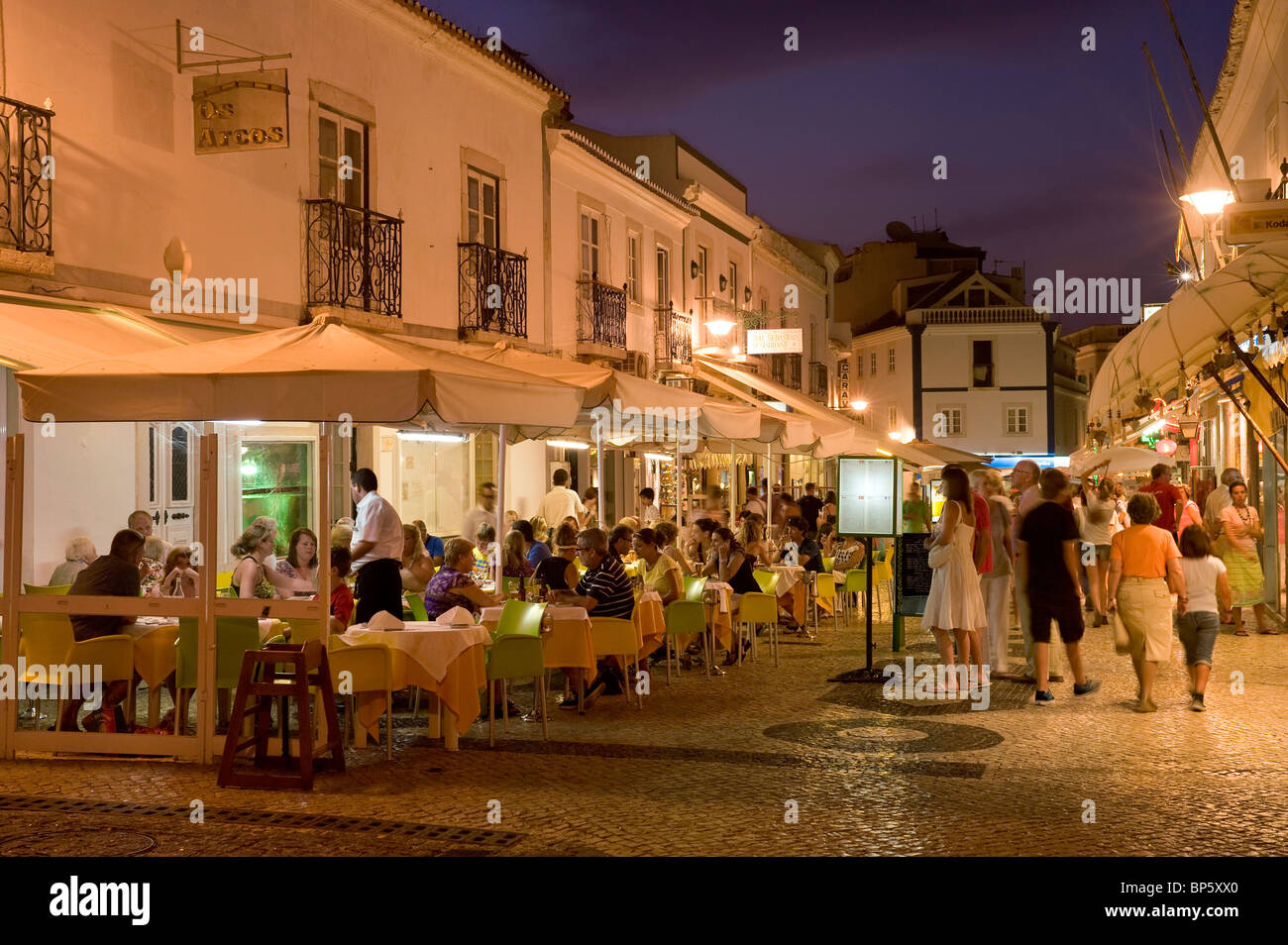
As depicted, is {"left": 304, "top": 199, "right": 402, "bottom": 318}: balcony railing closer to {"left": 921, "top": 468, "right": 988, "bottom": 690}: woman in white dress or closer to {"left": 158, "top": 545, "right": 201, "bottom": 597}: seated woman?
{"left": 158, "top": 545, "right": 201, "bottom": 597}: seated woman

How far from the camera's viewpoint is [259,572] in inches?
378

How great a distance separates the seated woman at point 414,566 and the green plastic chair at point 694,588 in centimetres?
242

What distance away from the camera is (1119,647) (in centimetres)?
→ 1023

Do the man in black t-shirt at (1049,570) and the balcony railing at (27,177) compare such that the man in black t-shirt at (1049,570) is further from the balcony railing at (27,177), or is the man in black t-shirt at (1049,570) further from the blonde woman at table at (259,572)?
the balcony railing at (27,177)

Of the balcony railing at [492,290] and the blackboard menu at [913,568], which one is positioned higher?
the balcony railing at [492,290]

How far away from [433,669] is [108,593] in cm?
221

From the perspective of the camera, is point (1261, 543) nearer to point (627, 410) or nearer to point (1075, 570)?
point (1075, 570)

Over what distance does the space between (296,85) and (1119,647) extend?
10.2 m

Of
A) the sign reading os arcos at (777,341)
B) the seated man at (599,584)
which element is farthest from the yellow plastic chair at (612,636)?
the sign reading os arcos at (777,341)

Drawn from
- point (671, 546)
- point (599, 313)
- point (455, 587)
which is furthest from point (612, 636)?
point (599, 313)

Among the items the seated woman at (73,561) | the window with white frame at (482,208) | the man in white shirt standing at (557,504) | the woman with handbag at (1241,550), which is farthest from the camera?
the window with white frame at (482,208)

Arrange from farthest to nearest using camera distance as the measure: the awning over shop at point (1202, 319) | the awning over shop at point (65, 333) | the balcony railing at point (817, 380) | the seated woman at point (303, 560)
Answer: the balcony railing at point (817, 380) < the seated woman at point (303, 560) < the awning over shop at point (65, 333) < the awning over shop at point (1202, 319)

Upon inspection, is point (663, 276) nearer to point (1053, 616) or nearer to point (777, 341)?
point (777, 341)

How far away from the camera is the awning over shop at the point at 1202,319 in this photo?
9.13 meters
